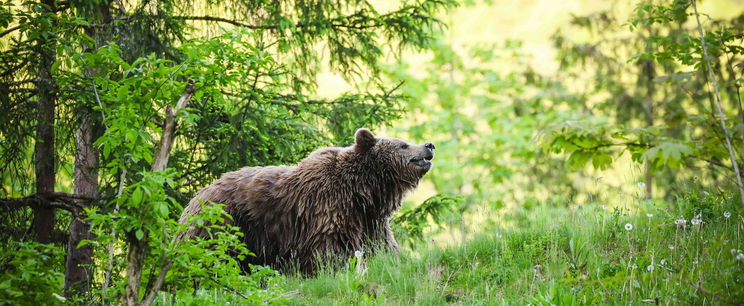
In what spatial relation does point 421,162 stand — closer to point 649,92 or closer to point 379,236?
point 379,236

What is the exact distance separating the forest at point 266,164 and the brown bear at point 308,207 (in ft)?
0.42

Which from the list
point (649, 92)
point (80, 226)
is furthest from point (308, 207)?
point (649, 92)

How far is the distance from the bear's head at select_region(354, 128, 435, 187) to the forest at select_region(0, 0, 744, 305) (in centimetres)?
45

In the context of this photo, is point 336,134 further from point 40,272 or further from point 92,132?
point 40,272

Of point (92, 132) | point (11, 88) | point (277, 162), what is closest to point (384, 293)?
point (277, 162)

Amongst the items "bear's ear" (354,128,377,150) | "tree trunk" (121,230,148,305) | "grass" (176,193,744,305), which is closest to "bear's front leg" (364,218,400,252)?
"grass" (176,193,744,305)

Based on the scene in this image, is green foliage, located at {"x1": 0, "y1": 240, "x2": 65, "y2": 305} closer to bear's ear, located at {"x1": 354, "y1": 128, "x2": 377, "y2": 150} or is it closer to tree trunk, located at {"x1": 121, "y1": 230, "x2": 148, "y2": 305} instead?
tree trunk, located at {"x1": 121, "y1": 230, "x2": 148, "y2": 305}

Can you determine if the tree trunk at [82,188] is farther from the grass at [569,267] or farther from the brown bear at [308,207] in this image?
the grass at [569,267]

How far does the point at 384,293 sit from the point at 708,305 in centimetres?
232

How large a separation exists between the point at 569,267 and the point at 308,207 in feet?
9.48

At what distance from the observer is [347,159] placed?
6707 millimetres

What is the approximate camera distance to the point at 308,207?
20.7 ft

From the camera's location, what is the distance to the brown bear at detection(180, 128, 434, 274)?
20.4ft

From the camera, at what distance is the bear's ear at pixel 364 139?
662cm
